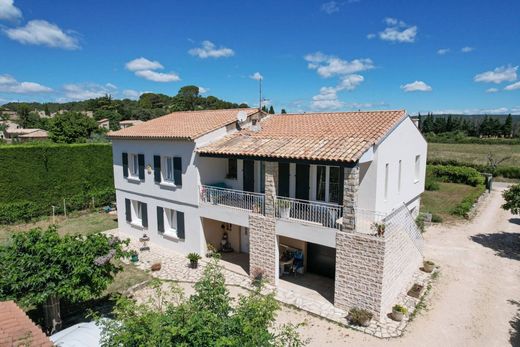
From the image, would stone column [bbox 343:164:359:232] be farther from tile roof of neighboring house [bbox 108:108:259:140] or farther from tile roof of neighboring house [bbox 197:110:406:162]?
tile roof of neighboring house [bbox 108:108:259:140]

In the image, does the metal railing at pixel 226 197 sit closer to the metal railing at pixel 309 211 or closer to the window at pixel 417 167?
the metal railing at pixel 309 211

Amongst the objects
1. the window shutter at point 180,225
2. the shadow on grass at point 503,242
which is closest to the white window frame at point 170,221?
the window shutter at point 180,225

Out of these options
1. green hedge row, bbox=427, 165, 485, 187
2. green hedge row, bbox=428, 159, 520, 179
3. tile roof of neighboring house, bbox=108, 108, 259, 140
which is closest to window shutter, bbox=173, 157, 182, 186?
tile roof of neighboring house, bbox=108, 108, 259, 140

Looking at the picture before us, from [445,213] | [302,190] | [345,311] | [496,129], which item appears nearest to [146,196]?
[302,190]

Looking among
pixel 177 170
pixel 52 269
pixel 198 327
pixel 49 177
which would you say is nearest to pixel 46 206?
pixel 49 177

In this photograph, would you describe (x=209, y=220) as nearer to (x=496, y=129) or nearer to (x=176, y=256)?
(x=176, y=256)
